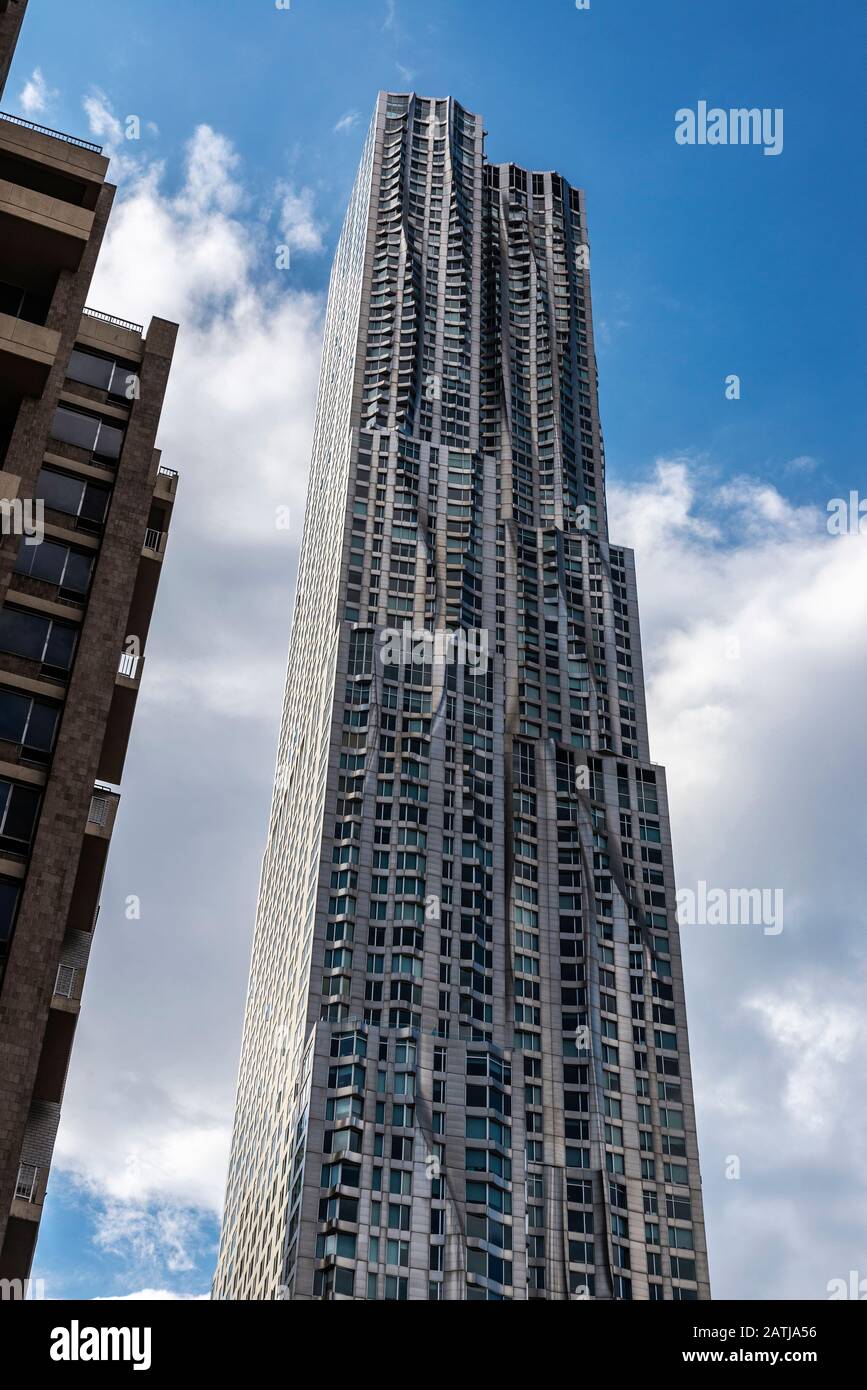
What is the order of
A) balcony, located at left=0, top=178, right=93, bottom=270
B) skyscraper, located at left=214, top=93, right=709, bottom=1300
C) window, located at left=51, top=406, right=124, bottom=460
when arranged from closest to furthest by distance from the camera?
balcony, located at left=0, top=178, right=93, bottom=270 → window, located at left=51, top=406, right=124, bottom=460 → skyscraper, located at left=214, top=93, right=709, bottom=1300

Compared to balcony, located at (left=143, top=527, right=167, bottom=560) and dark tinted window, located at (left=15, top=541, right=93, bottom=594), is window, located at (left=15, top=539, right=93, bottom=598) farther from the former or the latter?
balcony, located at (left=143, top=527, right=167, bottom=560)

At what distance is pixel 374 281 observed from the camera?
167m

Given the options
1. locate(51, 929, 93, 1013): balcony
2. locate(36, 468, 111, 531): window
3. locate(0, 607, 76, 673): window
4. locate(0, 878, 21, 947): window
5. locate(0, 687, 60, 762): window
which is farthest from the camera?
locate(36, 468, 111, 531): window

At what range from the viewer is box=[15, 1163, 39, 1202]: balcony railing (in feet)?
109

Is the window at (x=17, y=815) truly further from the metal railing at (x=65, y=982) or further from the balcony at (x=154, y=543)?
the balcony at (x=154, y=543)

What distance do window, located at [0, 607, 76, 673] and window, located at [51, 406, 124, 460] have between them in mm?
6536

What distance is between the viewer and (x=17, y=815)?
117ft

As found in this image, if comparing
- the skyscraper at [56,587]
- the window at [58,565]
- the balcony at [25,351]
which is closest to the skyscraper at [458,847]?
the skyscraper at [56,587]

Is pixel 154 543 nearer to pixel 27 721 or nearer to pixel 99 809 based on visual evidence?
pixel 27 721

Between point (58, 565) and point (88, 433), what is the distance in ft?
17.4

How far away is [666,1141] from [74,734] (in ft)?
298

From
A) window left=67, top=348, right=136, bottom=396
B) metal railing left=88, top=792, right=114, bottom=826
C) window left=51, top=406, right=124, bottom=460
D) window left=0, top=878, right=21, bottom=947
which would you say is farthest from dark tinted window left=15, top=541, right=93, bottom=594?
window left=0, top=878, right=21, bottom=947
